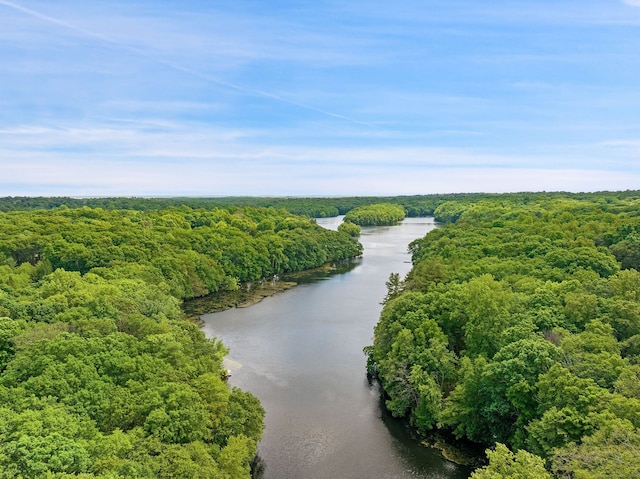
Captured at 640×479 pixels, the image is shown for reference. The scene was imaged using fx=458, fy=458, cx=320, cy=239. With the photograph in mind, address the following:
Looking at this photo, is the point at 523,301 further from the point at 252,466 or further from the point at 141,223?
the point at 141,223

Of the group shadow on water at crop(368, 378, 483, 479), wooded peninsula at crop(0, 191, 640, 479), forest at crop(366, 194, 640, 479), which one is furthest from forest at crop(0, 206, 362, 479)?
forest at crop(366, 194, 640, 479)

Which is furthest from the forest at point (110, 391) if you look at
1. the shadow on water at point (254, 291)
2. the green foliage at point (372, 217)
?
the green foliage at point (372, 217)

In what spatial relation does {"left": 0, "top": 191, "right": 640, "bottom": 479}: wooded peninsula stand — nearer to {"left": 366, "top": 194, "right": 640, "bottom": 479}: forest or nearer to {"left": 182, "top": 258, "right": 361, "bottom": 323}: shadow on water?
{"left": 366, "top": 194, "right": 640, "bottom": 479}: forest

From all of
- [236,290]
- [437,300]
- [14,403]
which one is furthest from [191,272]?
[14,403]

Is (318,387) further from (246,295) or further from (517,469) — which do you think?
(246,295)

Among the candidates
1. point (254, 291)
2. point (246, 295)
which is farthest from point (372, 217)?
point (246, 295)
